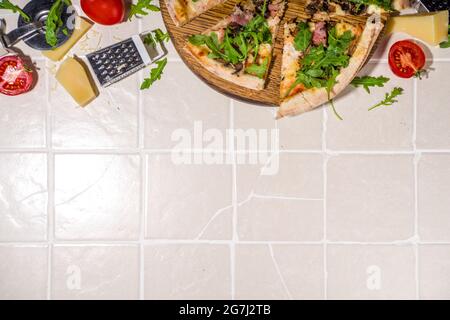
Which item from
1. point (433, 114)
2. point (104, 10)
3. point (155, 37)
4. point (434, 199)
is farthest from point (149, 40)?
point (434, 199)

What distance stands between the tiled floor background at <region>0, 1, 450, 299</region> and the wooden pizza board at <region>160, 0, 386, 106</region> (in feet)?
0.46

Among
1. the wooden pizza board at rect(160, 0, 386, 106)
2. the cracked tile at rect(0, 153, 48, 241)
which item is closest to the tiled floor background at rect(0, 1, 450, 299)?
the cracked tile at rect(0, 153, 48, 241)

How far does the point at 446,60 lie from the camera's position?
1.68 meters

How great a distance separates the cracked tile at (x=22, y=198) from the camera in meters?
1.68

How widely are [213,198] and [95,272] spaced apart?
462 mm

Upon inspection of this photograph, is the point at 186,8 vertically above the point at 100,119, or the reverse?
the point at 186,8

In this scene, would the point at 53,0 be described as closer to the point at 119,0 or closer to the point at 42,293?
the point at 119,0

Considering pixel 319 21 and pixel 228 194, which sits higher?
pixel 319 21

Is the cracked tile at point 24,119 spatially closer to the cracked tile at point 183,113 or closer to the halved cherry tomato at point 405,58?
the cracked tile at point 183,113

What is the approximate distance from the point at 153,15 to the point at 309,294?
3.42ft

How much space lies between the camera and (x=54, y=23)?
1.56 m

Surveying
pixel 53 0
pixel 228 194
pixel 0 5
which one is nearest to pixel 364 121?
pixel 228 194

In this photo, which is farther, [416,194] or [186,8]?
[416,194]

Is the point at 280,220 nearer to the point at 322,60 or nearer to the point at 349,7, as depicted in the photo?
the point at 322,60
